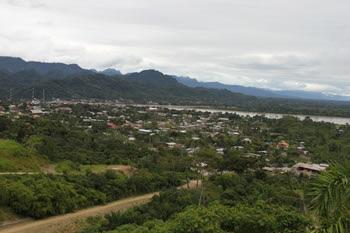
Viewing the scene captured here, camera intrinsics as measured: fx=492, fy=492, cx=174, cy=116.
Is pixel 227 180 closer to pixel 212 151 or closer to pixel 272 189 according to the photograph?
pixel 272 189

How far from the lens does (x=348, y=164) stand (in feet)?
18.4

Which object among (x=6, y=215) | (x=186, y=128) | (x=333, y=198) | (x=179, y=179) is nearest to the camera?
(x=333, y=198)

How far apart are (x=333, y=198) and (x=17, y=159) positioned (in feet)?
111

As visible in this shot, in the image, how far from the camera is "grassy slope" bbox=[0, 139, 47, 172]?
114 ft

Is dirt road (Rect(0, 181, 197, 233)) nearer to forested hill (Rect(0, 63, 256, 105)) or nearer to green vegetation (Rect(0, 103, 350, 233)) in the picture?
green vegetation (Rect(0, 103, 350, 233))

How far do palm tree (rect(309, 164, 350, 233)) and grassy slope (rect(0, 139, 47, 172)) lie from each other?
31217mm

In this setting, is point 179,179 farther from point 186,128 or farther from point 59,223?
point 186,128

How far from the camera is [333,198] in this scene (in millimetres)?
5527

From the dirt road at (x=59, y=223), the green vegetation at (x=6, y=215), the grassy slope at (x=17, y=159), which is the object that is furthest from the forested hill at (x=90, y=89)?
the green vegetation at (x=6, y=215)

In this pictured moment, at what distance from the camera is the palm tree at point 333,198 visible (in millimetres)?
5492

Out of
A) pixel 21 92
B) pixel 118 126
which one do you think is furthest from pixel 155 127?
pixel 21 92

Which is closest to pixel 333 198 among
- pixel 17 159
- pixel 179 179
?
pixel 179 179

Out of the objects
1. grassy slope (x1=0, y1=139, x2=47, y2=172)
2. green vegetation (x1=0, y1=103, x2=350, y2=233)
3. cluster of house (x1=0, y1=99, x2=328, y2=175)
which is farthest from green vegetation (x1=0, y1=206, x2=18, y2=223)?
cluster of house (x1=0, y1=99, x2=328, y2=175)

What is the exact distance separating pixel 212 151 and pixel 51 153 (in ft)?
60.5
